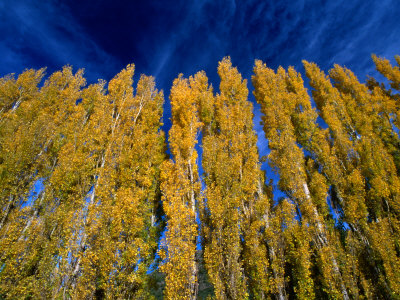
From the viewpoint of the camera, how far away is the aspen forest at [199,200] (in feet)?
25.9

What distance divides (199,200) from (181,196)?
1025mm

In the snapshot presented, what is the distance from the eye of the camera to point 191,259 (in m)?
8.27

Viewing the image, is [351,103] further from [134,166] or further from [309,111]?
[134,166]

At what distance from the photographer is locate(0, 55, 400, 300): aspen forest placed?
788 cm

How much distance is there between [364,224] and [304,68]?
15991 millimetres

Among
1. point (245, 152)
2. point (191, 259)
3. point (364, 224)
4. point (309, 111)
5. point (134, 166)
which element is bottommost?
point (191, 259)

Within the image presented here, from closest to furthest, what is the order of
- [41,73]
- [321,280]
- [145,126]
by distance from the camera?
[321,280] → [145,126] → [41,73]

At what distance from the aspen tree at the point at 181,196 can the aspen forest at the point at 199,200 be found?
0.07 m

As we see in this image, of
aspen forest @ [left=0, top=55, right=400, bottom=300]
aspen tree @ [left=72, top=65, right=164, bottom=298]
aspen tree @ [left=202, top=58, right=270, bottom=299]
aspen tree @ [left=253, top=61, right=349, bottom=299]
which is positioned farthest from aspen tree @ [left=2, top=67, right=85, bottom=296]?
aspen tree @ [left=253, top=61, right=349, bottom=299]

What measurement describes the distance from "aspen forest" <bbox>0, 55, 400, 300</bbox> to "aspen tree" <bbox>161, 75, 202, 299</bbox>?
0.22 feet

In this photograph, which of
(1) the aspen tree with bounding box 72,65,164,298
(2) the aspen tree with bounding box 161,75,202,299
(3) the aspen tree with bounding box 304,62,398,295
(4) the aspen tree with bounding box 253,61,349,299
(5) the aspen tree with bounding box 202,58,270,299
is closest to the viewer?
(1) the aspen tree with bounding box 72,65,164,298

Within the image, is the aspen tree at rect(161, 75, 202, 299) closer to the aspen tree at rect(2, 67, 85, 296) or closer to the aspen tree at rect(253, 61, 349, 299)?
the aspen tree at rect(2, 67, 85, 296)

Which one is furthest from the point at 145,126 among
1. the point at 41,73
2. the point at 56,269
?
the point at 41,73

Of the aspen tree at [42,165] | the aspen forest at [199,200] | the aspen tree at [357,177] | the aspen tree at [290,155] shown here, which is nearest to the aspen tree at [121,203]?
the aspen forest at [199,200]
